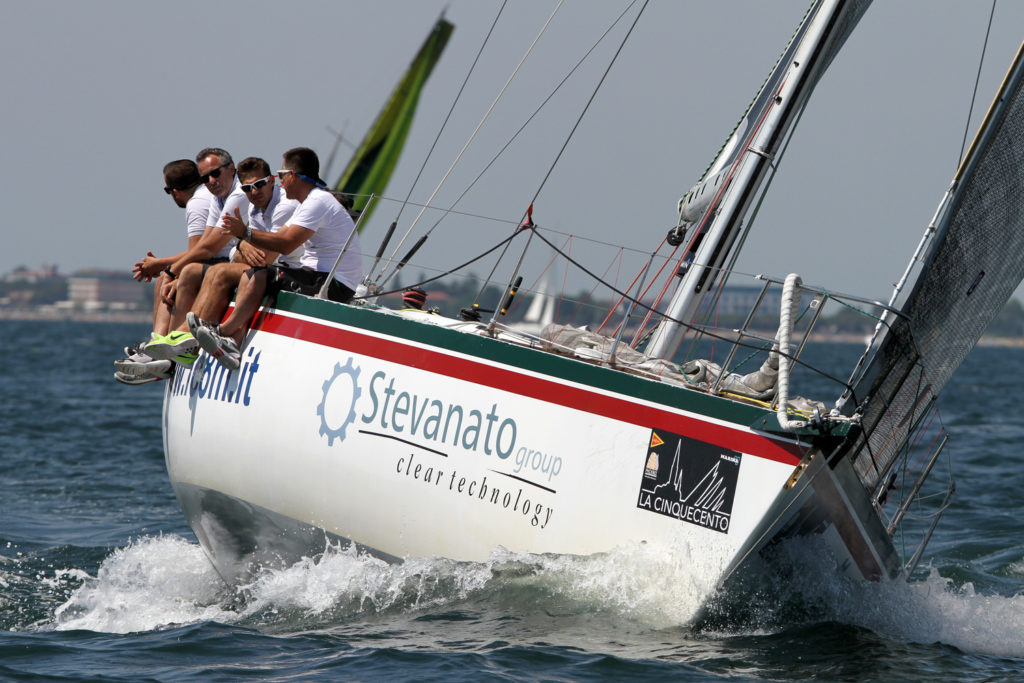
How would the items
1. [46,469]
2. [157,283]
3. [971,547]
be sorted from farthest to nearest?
[46,469], [971,547], [157,283]

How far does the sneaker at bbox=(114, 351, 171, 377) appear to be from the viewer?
21.6 feet

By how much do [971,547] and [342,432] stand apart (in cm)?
498

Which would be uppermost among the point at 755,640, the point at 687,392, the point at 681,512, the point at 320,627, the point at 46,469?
the point at 687,392

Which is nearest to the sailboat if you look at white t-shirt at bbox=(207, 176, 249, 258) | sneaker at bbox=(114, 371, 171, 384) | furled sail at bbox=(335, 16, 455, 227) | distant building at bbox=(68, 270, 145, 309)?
sneaker at bbox=(114, 371, 171, 384)

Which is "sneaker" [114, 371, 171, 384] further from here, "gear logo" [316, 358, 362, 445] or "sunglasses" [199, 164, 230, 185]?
"gear logo" [316, 358, 362, 445]

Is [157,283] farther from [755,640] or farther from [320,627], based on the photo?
[755,640]

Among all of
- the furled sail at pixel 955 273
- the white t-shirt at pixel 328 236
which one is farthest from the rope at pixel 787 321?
the white t-shirt at pixel 328 236

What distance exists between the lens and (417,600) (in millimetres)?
5680

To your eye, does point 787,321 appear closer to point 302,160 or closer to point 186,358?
point 302,160

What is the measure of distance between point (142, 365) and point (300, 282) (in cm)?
105

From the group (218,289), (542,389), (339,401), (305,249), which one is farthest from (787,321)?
(218,289)

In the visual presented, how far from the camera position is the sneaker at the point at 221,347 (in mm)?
6121

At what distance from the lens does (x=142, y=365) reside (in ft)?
21.6

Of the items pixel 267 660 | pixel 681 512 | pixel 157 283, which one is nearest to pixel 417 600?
pixel 267 660
